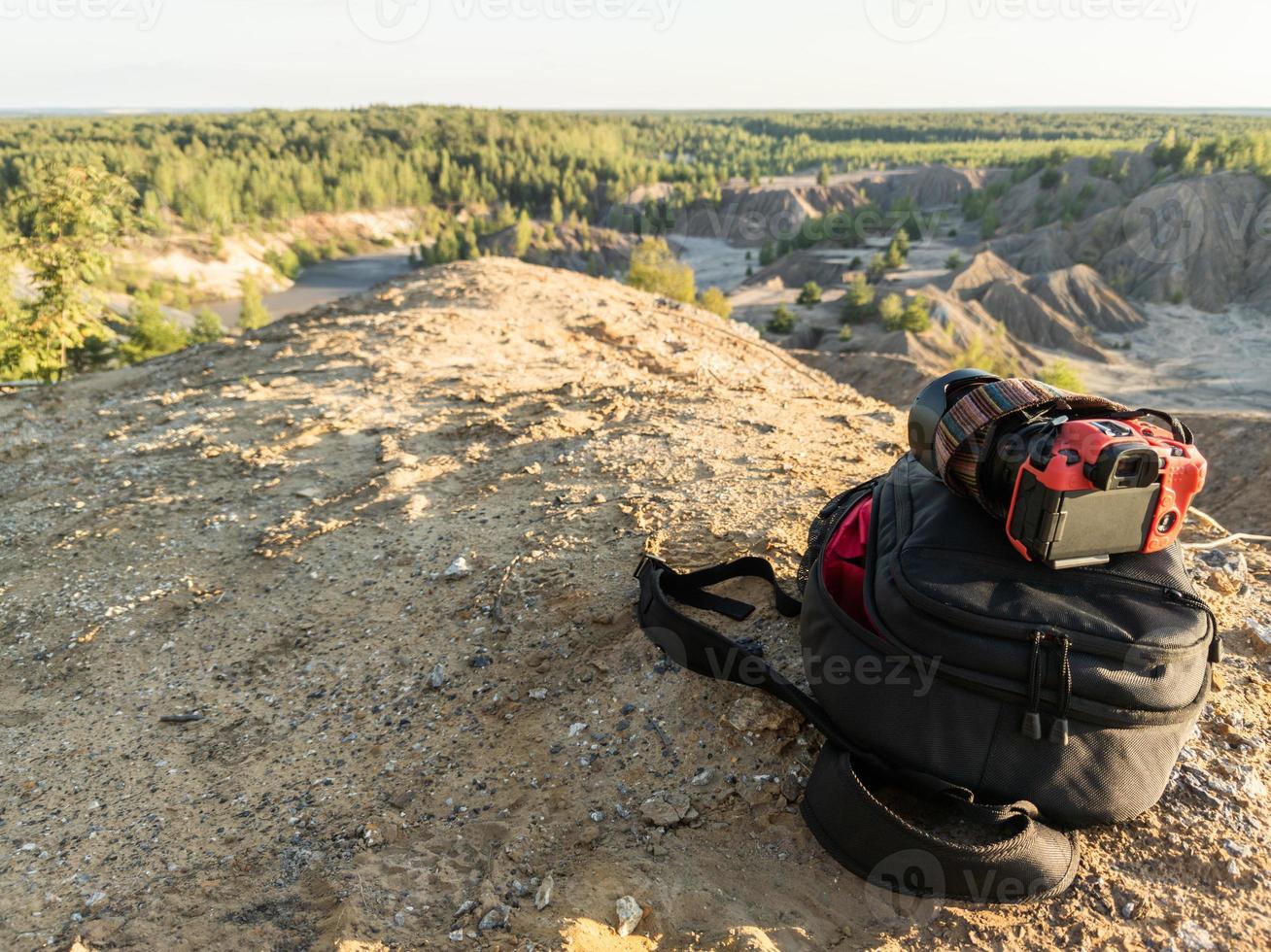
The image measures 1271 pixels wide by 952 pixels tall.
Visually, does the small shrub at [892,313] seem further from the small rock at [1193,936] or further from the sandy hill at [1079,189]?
the small rock at [1193,936]

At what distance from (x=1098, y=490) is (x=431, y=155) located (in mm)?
128068

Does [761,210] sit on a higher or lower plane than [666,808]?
higher

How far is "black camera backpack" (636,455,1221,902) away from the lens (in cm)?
226

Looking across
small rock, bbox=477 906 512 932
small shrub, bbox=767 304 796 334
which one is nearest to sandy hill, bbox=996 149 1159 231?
small shrub, bbox=767 304 796 334

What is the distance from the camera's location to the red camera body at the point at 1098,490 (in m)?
2.20

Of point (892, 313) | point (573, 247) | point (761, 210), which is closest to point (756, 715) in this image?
point (892, 313)

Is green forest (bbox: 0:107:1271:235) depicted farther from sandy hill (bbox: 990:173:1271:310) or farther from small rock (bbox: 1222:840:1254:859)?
small rock (bbox: 1222:840:1254:859)

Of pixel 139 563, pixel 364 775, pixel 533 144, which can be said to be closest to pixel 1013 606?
pixel 364 775

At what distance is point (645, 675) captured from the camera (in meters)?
3.38

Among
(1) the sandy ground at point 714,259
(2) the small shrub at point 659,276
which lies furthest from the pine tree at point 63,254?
(1) the sandy ground at point 714,259

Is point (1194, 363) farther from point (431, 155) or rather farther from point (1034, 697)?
point (431, 155)

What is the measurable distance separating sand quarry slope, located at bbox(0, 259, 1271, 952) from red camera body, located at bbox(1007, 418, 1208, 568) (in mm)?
1079

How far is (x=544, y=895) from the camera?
2.37 metres

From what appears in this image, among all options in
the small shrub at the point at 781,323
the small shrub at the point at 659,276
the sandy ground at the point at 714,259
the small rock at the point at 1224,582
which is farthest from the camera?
the sandy ground at the point at 714,259
